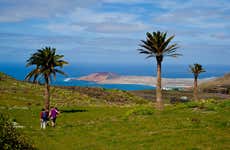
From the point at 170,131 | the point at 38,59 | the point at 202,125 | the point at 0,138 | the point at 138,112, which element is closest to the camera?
the point at 0,138

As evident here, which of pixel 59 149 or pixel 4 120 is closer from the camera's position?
pixel 4 120

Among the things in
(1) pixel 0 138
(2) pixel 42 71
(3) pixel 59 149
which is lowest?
(3) pixel 59 149

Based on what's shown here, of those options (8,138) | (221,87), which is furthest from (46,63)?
(221,87)

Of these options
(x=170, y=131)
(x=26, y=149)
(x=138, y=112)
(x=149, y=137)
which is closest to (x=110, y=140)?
(x=149, y=137)

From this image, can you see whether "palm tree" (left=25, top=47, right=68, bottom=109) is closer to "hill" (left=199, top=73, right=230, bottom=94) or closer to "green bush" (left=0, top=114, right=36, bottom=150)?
"green bush" (left=0, top=114, right=36, bottom=150)

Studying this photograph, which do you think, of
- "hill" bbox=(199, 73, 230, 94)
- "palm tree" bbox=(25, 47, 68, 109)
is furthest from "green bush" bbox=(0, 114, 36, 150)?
"hill" bbox=(199, 73, 230, 94)

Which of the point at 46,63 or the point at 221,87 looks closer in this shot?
the point at 46,63

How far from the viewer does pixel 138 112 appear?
42312 millimetres

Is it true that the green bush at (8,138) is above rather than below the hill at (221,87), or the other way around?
below

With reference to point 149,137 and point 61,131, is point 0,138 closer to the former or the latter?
point 149,137

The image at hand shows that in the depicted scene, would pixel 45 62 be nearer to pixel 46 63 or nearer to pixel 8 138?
pixel 46 63

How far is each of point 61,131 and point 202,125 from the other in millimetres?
11721

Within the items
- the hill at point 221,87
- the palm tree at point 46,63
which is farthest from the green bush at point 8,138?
the hill at point 221,87

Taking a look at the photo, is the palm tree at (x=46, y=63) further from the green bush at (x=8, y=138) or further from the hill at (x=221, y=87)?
the hill at (x=221, y=87)
